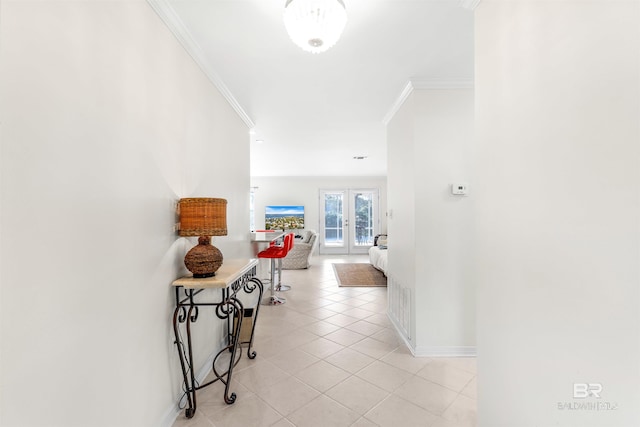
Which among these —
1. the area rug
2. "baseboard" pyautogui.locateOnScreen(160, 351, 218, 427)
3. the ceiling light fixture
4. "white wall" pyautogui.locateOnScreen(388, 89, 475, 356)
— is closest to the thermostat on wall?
"white wall" pyautogui.locateOnScreen(388, 89, 475, 356)

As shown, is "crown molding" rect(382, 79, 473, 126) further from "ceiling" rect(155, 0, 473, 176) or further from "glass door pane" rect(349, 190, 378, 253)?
"glass door pane" rect(349, 190, 378, 253)

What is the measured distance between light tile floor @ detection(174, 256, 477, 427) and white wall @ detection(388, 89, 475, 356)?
0.27 metres

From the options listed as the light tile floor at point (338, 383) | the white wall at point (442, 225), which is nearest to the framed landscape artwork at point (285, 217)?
the light tile floor at point (338, 383)

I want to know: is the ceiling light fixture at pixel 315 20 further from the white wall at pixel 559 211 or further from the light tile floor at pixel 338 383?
the light tile floor at pixel 338 383

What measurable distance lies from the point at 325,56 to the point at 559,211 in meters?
1.90

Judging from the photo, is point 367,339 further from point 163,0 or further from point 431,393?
point 163,0

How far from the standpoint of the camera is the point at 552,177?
1.00 meters

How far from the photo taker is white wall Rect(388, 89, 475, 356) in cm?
266

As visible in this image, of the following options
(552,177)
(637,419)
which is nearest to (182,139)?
(552,177)

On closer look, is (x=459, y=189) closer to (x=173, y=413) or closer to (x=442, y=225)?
(x=442, y=225)

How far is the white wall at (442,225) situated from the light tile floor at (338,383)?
0.89 feet

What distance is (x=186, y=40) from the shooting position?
1929mm

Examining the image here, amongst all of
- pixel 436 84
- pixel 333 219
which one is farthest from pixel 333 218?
pixel 436 84

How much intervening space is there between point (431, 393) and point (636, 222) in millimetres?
1896
